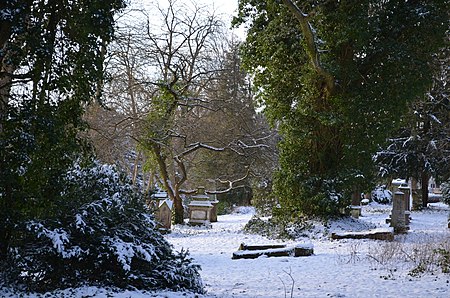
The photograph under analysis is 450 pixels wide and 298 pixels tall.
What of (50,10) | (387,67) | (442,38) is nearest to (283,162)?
(387,67)

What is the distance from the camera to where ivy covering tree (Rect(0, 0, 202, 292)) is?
615cm

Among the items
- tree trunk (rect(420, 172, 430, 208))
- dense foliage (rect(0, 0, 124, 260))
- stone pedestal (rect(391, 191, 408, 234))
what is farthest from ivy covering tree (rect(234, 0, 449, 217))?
tree trunk (rect(420, 172, 430, 208))

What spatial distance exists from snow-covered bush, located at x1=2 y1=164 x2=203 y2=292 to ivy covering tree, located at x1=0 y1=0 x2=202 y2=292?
14 millimetres

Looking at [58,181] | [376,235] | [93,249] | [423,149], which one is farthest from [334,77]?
[423,149]

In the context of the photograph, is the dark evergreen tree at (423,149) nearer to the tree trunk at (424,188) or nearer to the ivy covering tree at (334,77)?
the tree trunk at (424,188)

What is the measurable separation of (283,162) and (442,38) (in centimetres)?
620

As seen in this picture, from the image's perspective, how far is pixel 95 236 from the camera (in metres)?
6.48

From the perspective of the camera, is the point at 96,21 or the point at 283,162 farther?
the point at 283,162

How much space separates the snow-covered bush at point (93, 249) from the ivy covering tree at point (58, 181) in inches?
0.5

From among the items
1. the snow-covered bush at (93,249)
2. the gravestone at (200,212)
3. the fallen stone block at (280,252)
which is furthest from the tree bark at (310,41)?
the gravestone at (200,212)

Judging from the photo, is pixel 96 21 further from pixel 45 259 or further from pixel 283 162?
pixel 283 162

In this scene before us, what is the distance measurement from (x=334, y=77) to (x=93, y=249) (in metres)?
10.2

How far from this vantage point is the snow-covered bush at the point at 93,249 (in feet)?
19.9

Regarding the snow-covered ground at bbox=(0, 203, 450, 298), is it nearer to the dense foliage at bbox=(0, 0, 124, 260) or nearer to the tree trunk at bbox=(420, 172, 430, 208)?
the dense foliage at bbox=(0, 0, 124, 260)
